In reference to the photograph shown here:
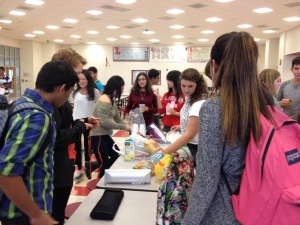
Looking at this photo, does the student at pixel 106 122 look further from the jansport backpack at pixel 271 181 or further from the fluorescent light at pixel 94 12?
the fluorescent light at pixel 94 12

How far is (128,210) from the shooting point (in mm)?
1583

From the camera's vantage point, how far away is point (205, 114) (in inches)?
40.9

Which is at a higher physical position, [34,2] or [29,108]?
[34,2]

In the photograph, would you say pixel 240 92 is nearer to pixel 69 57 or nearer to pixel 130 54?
pixel 69 57

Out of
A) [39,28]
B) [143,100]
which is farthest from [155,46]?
[143,100]

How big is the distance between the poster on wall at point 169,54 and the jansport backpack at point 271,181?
15.9 m

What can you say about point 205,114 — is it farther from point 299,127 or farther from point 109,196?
point 109,196

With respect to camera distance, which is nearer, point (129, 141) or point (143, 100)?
point (129, 141)

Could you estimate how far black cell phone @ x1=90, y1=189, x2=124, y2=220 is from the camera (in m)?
1.47

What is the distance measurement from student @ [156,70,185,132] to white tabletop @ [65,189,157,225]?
1835 mm

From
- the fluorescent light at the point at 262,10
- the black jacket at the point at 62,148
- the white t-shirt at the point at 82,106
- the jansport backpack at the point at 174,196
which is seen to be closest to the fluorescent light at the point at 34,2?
the white t-shirt at the point at 82,106

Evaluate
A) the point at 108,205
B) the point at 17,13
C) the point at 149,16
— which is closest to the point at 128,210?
the point at 108,205

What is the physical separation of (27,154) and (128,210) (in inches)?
26.5

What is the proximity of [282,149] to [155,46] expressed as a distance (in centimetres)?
1610
